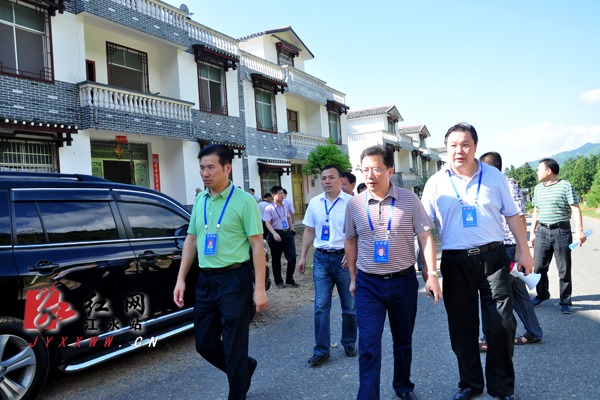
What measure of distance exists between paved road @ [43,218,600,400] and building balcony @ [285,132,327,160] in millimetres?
14809

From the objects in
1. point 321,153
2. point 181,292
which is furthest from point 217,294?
point 321,153

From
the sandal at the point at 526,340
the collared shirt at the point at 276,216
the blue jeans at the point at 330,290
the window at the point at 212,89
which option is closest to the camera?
the blue jeans at the point at 330,290

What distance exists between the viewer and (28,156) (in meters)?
10.0

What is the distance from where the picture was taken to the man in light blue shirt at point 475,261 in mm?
3092

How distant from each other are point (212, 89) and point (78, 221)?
41.2 feet

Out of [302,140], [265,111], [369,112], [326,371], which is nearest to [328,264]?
[326,371]

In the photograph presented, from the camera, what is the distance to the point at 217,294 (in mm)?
2992

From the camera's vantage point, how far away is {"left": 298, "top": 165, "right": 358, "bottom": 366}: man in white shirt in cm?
409

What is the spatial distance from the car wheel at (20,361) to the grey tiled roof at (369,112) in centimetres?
3218

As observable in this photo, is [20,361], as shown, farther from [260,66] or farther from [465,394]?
[260,66]

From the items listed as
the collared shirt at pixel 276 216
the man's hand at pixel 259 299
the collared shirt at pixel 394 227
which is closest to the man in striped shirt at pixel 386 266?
the collared shirt at pixel 394 227

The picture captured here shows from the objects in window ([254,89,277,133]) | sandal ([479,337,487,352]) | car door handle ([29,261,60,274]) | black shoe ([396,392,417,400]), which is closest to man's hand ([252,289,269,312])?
black shoe ([396,392,417,400])

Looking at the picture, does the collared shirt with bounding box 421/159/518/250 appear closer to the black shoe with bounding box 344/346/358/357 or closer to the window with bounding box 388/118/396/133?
the black shoe with bounding box 344/346/358/357

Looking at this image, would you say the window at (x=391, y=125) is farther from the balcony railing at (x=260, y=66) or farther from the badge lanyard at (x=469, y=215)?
the badge lanyard at (x=469, y=215)
